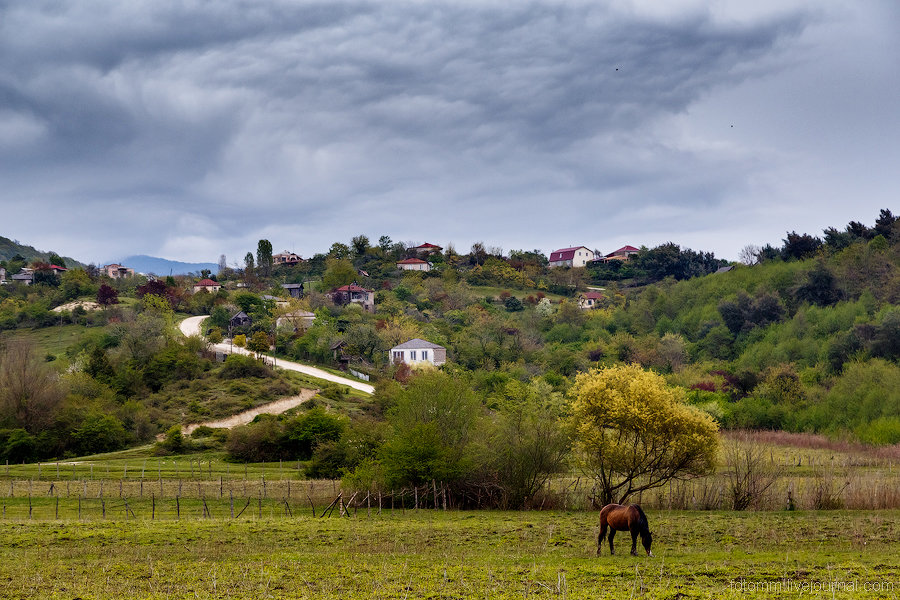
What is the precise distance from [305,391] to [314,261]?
313 feet

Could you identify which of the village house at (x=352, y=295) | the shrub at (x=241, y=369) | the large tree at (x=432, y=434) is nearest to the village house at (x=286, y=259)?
the village house at (x=352, y=295)

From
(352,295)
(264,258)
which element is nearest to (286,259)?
(264,258)

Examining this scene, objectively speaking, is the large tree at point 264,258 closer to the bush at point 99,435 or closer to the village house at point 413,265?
the village house at point 413,265

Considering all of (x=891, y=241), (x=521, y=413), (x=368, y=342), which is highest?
(x=891, y=241)

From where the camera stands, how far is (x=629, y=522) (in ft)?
66.8

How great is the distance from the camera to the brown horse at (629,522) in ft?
66.5

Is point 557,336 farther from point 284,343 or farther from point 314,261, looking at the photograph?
point 314,261

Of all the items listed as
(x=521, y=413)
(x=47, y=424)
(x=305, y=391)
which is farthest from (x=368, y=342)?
(x=521, y=413)

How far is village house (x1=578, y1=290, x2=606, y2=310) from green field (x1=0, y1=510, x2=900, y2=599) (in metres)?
103

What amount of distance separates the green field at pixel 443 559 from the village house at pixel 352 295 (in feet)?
334

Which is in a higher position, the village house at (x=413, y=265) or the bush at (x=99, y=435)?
the village house at (x=413, y=265)

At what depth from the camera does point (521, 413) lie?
124ft

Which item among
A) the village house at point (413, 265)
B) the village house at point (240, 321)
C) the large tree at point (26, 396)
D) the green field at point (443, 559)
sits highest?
the village house at point (413, 265)

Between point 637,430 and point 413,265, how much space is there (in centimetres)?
12721
